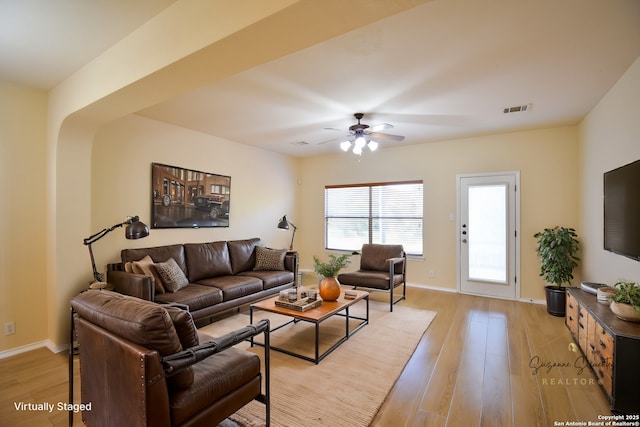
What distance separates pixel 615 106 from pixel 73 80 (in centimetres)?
523

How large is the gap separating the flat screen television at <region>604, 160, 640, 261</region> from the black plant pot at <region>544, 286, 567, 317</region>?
4.10 ft

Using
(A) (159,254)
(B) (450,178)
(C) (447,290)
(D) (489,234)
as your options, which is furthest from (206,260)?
(D) (489,234)

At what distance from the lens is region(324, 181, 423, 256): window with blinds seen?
5.58 metres

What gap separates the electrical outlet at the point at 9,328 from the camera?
2.88 meters

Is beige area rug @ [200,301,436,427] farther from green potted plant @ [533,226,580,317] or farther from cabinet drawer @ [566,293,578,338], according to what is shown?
green potted plant @ [533,226,580,317]

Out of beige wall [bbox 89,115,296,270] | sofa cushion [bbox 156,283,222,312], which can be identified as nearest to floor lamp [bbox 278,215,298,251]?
beige wall [bbox 89,115,296,270]

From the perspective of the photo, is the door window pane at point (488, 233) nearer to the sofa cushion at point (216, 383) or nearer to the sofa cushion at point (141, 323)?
the sofa cushion at point (216, 383)

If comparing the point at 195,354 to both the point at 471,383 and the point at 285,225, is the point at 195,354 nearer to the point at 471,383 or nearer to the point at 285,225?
the point at 471,383

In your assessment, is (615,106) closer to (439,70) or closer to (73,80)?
(439,70)

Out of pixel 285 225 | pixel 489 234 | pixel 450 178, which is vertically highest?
pixel 450 178

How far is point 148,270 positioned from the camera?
329 centimetres

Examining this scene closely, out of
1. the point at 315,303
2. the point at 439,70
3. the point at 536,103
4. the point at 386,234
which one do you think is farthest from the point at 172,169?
the point at 536,103

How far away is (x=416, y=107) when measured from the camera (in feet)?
11.6

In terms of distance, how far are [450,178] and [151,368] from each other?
16.7 ft
